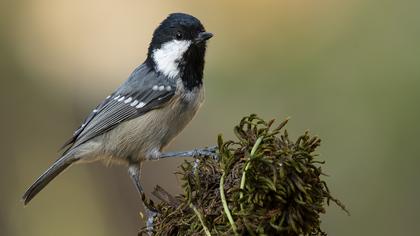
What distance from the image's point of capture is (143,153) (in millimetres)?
3814

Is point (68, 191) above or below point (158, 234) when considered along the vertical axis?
above

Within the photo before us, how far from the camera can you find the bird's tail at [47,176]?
3.76 metres

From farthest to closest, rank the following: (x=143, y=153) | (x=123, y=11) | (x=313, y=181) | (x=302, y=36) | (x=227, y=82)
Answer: (x=123, y=11) → (x=227, y=82) → (x=302, y=36) → (x=143, y=153) → (x=313, y=181)

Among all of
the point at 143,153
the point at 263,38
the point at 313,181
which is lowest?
A: the point at 313,181

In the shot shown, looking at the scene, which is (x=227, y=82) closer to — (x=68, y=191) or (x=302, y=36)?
(x=302, y=36)

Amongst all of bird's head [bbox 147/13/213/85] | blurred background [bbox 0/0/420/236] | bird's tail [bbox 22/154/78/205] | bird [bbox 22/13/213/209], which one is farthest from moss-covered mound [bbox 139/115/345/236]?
blurred background [bbox 0/0/420/236]

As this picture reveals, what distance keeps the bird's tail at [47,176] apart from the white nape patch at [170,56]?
0.86 meters

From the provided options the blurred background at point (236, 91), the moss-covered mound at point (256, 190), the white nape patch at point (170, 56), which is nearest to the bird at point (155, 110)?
the white nape patch at point (170, 56)

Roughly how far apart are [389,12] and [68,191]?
12.2ft

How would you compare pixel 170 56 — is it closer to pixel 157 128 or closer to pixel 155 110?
pixel 155 110

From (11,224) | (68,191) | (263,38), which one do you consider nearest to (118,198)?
(68,191)

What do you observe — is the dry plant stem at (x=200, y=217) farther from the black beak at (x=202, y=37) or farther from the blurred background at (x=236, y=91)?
the blurred background at (x=236, y=91)

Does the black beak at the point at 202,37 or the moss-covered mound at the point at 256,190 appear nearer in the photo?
the moss-covered mound at the point at 256,190

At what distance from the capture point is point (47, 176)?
3846mm
